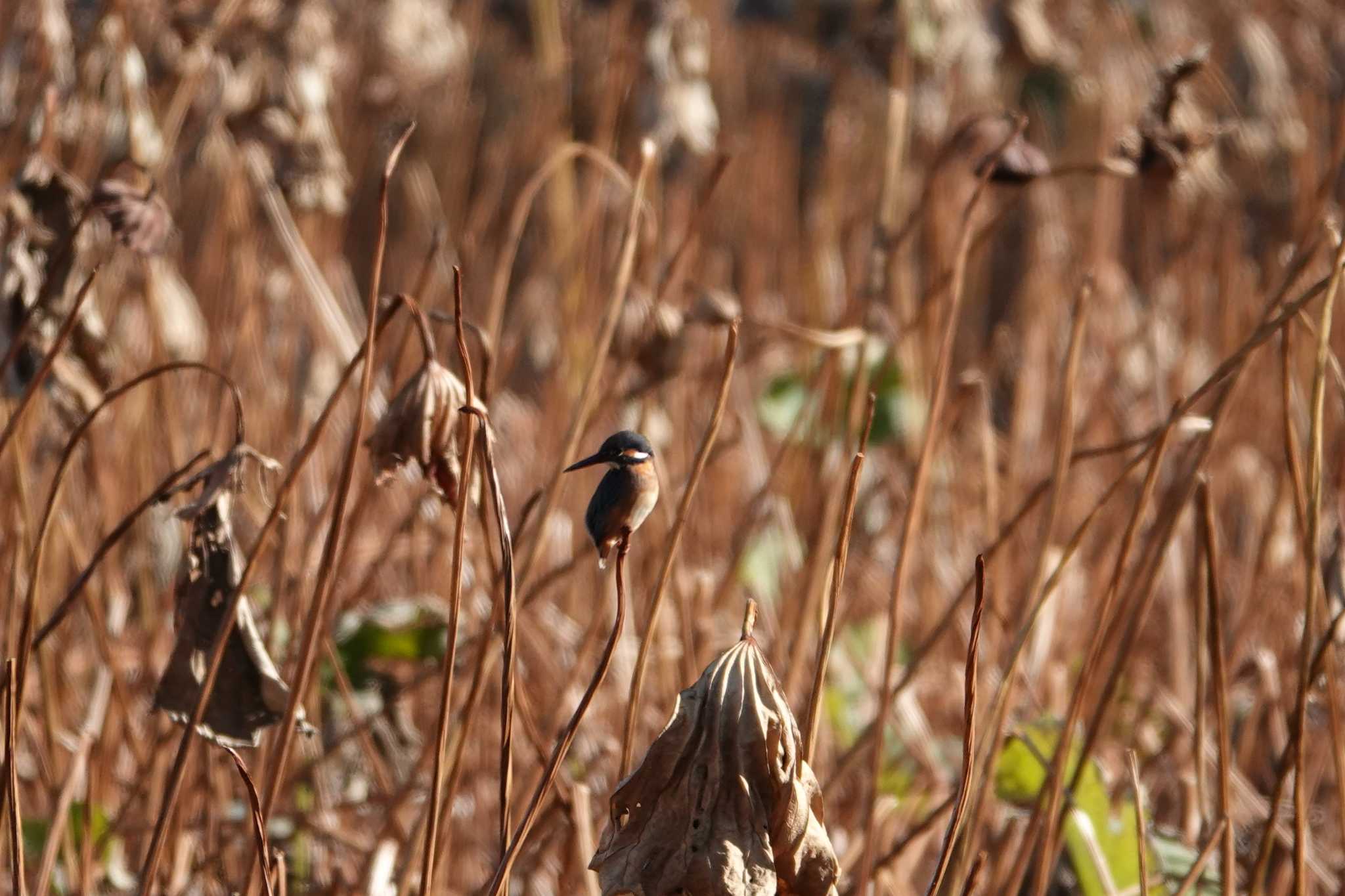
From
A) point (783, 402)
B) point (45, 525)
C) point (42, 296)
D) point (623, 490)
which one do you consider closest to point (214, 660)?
point (45, 525)

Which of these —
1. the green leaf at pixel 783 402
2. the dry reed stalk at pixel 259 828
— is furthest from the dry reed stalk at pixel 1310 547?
the green leaf at pixel 783 402

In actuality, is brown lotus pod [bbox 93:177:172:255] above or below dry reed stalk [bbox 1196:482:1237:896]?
above

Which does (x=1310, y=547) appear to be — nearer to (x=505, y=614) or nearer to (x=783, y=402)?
(x=505, y=614)

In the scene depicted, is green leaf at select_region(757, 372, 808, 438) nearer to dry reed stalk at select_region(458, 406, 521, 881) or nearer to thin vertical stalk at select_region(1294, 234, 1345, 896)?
thin vertical stalk at select_region(1294, 234, 1345, 896)

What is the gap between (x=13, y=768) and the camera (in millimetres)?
543

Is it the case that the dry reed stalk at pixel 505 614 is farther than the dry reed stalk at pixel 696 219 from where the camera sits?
No

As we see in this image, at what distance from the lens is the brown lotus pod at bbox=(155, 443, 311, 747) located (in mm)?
575

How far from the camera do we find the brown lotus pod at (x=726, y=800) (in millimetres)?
444

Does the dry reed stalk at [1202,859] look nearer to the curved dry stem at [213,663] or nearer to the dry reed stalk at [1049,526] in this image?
the dry reed stalk at [1049,526]

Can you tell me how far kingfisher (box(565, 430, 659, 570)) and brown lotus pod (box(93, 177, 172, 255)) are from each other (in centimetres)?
35

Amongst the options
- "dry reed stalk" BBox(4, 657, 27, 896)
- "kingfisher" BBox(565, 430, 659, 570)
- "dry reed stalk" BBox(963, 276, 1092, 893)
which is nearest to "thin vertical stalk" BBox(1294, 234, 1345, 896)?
"dry reed stalk" BBox(963, 276, 1092, 893)

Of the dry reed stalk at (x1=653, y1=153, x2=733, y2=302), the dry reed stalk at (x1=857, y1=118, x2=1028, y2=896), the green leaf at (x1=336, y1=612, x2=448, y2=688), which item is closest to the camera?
the dry reed stalk at (x1=857, y1=118, x2=1028, y2=896)

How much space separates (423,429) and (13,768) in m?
0.22

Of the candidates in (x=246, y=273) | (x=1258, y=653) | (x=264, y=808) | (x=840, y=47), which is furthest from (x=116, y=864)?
(x=840, y=47)
